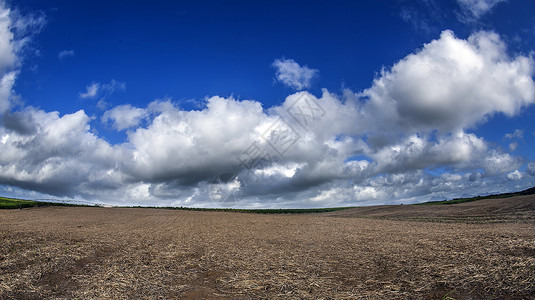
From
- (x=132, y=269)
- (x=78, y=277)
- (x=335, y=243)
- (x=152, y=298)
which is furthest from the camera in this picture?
(x=335, y=243)

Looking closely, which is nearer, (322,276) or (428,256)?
(322,276)

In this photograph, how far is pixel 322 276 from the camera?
34.9 ft

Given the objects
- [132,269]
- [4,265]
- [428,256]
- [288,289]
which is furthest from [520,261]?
[4,265]

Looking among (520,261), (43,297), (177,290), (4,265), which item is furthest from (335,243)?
(4,265)

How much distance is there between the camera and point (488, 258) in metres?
11.6

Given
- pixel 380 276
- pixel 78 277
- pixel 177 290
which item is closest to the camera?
pixel 177 290

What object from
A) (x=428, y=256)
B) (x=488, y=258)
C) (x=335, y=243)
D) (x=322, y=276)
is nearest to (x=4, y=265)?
(x=322, y=276)

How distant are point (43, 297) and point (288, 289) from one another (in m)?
7.57

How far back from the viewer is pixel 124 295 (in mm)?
9125

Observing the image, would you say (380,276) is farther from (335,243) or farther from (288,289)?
(335,243)

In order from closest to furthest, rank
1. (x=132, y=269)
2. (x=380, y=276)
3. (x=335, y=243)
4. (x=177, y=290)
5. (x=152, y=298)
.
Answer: (x=152, y=298) < (x=177, y=290) < (x=380, y=276) < (x=132, y=269) < (x=335, y=243)

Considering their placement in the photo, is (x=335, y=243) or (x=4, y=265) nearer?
(x=4, y=265)

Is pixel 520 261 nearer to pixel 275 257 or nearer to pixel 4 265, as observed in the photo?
pixel 275 257

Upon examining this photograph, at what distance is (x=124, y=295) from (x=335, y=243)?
12.5m
